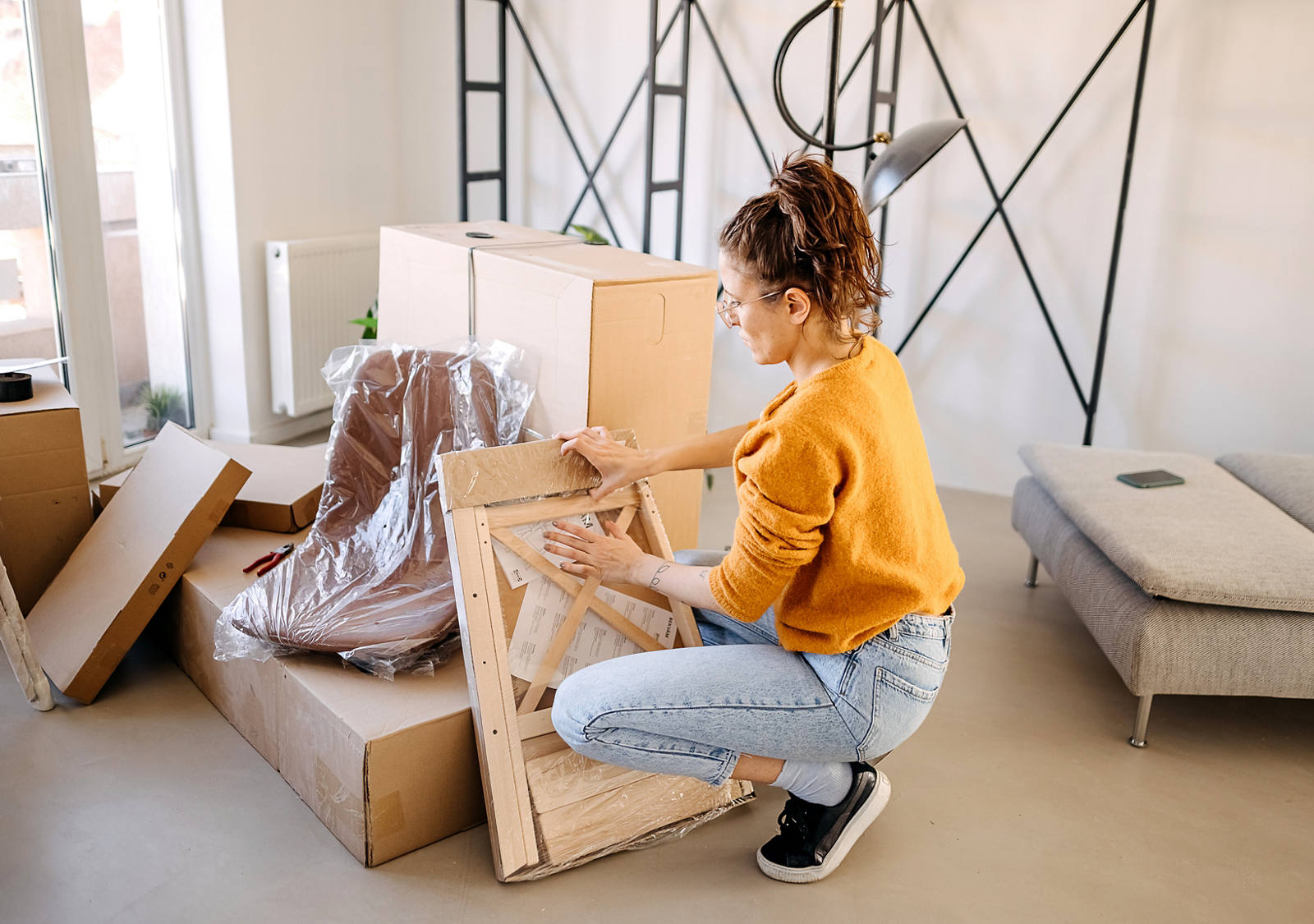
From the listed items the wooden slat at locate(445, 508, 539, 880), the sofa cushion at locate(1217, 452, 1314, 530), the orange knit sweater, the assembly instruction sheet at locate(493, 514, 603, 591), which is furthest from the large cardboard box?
the sofa cushion at locate(1217, 452, 1314, 530)

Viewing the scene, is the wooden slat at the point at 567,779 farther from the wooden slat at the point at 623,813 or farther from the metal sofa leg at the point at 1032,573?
the metal sofa leg at the point at 1032,573

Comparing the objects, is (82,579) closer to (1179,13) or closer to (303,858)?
(303,858)

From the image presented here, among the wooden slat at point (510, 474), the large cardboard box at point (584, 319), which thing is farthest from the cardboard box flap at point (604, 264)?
the wooden slat at point (510, 474)

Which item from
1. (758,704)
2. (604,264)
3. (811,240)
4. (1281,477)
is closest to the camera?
(811,240)

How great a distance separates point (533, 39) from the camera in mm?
3625

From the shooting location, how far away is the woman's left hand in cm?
155

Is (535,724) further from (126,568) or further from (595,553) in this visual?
(126,568)

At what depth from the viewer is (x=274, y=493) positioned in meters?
2.22

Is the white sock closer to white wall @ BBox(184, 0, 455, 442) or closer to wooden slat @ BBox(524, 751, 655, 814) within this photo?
wooden slat @ BBox(524, 751, 655, 814)

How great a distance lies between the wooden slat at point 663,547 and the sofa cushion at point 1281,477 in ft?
4.40

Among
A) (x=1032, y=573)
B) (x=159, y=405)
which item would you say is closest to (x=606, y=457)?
(x=1032, y=573)

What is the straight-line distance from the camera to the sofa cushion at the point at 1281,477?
7.30 ft

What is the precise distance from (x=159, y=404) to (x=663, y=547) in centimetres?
219

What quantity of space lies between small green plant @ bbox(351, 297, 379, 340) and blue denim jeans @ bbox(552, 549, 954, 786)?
1881mm
